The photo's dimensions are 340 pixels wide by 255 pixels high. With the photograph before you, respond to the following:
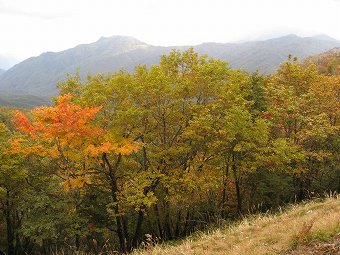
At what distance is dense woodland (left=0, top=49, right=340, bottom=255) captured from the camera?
20188 millimetres

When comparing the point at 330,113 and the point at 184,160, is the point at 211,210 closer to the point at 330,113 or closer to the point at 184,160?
the point at 184,160

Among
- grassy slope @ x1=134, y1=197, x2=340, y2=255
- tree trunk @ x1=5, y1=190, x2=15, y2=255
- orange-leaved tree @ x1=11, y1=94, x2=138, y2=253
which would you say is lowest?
tree trunk @ x1=5, y1=190, x2=15, y2=255

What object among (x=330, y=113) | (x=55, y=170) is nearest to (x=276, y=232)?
(x=55, y=170)

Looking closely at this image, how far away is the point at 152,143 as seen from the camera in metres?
23.8

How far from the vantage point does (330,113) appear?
88.3 feet

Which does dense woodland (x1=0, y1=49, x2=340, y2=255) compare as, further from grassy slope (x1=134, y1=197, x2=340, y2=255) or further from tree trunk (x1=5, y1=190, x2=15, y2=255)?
grassy slope (x1=134, y1=197, x2=340, y2=255)

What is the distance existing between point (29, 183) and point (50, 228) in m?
6.12

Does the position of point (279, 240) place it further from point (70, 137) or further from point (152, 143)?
point (152, 143)

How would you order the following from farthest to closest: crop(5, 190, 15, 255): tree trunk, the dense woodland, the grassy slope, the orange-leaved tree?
crop(5, 190, 15, 255): tree trunk, the dense woodland, the orange-leaved tree, the grassy slope

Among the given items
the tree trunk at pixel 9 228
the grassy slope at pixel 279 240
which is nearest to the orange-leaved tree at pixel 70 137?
the tree trunk at pixel 9 228

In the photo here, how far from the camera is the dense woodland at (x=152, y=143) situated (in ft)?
66.2

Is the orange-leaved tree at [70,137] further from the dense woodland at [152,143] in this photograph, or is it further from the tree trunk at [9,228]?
the tree trunk at [9,228]

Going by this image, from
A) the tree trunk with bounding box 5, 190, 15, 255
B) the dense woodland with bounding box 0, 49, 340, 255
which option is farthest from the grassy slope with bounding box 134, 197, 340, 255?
the tree trunk with bounding box 5, 190, 15, 255

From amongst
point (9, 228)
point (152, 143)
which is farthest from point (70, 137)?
point (9, 228)
